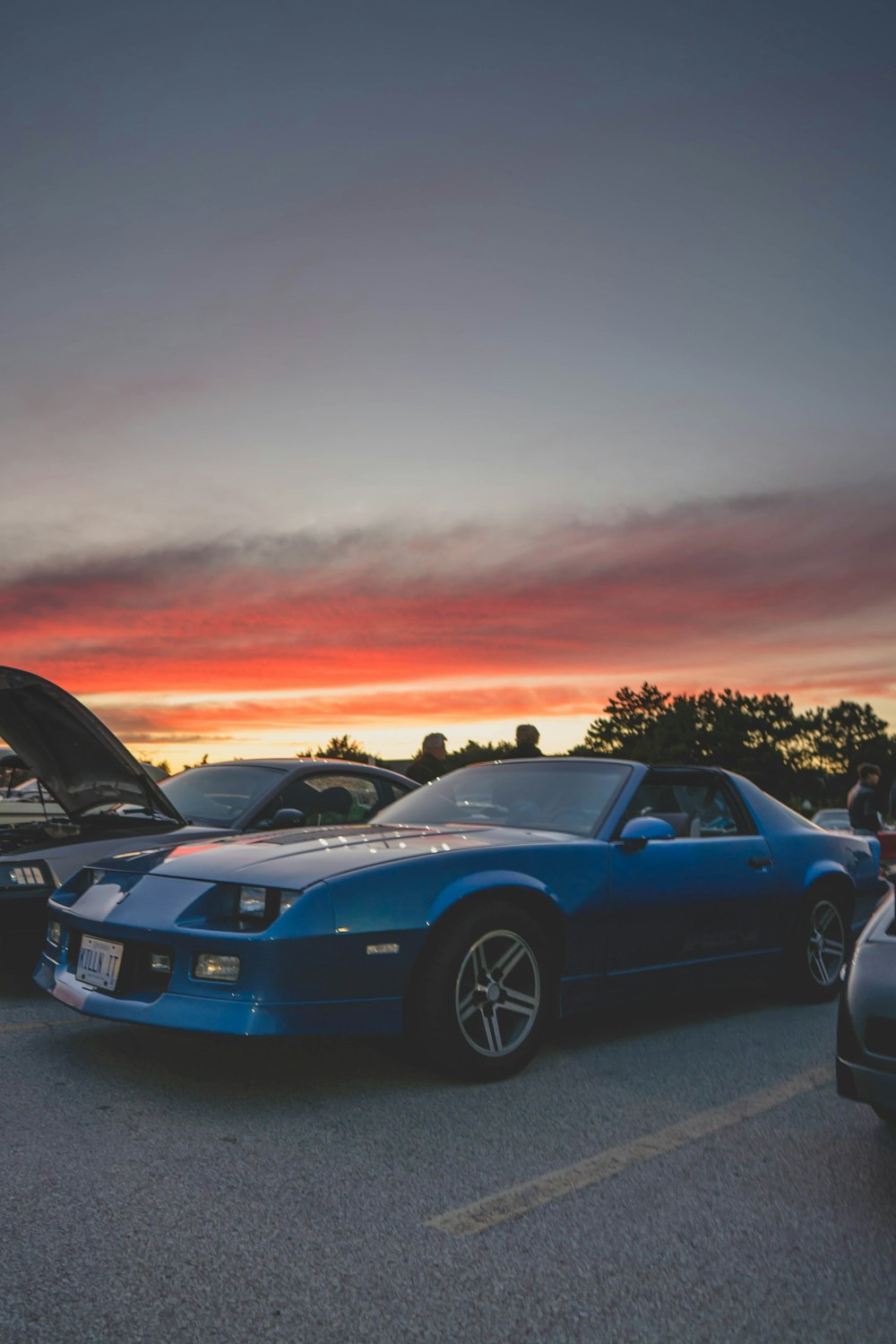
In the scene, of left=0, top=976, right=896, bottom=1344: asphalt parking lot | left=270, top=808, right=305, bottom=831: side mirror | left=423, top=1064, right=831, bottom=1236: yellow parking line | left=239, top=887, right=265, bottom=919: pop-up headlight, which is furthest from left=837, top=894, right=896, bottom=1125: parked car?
left=270, top=808, right=305, bottom=831: side mirror

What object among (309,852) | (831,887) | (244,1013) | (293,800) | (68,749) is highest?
(68,749)

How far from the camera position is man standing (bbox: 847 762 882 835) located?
40.4ft

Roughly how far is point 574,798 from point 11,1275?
3415mm

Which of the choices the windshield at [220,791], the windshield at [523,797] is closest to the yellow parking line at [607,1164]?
the windshield at [523,797]

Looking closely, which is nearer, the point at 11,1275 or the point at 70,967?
the point at 11,1275

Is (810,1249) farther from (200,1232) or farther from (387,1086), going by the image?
(387,1086)

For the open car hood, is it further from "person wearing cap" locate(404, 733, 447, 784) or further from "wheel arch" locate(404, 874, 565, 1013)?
"person wearing cap" locate(404, 733, 447, 784)

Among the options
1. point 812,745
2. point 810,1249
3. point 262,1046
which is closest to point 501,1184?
point 810,1249

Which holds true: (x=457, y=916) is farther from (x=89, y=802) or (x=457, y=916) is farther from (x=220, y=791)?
(x=220, y=791)

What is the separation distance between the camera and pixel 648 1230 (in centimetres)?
290

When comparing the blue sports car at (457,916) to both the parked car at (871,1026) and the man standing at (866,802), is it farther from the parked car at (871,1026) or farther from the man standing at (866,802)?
the man standing at (866,802)

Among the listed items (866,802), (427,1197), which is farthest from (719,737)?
(427,1197)

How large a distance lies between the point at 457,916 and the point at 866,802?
30.8ft

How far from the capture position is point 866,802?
1241 centimetres
